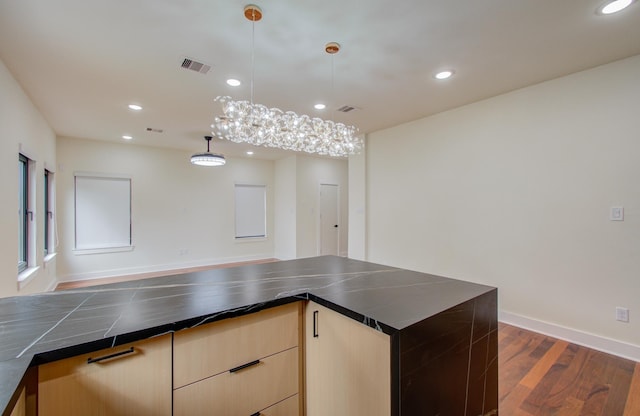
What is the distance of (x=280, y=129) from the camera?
98.7 inches

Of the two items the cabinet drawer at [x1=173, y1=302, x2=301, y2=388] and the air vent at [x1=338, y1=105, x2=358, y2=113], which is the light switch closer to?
the air vent at [x1=338, y1=105, x2=358, y2=113]

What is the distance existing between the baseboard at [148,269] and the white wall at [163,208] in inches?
0.6

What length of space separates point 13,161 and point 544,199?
5454 millimetres

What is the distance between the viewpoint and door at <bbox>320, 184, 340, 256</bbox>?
715cm

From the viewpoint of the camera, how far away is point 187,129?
477cm

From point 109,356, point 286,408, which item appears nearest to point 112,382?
point 109,356

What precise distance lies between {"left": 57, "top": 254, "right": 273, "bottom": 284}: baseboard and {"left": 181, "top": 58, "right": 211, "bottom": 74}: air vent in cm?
468

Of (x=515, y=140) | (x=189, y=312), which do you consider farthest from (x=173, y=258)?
(x=515, y=140)

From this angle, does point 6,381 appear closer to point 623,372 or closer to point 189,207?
point 623,372

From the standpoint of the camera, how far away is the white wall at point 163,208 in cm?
524

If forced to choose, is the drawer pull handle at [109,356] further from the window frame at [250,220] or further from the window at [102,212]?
the window frame at [250,220]

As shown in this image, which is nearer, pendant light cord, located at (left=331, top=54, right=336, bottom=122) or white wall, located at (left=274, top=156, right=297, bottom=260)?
pendant light cord, located at (left=331, top=54, right=336, bottom=122)

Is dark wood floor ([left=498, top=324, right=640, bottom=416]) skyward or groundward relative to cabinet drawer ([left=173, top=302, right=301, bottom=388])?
groundward

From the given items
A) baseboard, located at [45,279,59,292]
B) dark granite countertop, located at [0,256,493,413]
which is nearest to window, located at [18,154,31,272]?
baseboard, located at [45,279,59,292]
